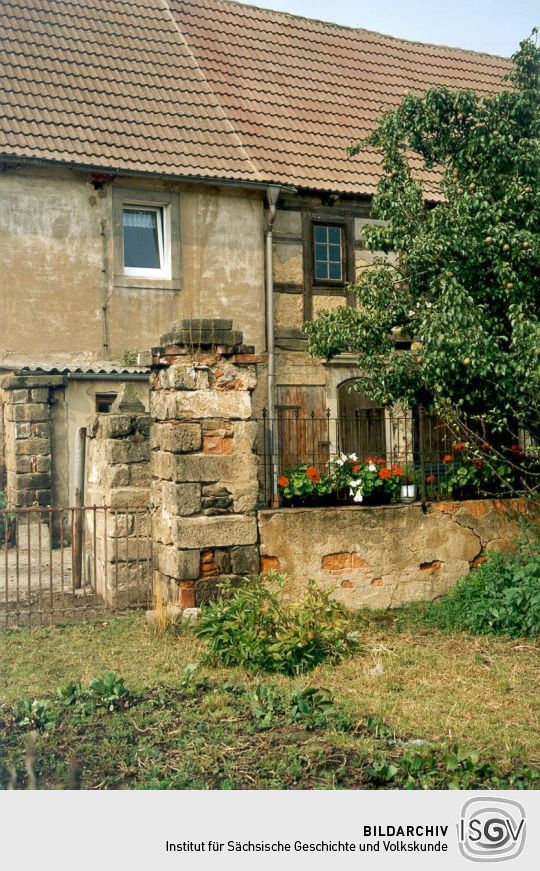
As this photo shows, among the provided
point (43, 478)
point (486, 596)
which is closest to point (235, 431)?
point (486, 596)

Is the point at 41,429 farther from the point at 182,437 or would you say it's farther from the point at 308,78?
the point at 308,78

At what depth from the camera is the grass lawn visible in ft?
12.6

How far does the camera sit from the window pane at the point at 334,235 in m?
13.5

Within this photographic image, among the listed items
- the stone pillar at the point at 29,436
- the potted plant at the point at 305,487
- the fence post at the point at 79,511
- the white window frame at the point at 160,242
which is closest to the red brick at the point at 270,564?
the potted plant at the point at 305,487

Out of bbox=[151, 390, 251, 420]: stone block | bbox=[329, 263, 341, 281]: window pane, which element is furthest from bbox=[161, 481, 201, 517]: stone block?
bbox=[329, 263, 341, 281]: window pane

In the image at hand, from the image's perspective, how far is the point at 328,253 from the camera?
1341cm

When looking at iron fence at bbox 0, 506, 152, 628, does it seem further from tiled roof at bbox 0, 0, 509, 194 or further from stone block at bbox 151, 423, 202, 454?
tiled roof at bbox 0, 0, 509, 194

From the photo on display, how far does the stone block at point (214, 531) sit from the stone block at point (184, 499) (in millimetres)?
58

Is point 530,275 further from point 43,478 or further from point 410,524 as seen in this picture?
point 43,478

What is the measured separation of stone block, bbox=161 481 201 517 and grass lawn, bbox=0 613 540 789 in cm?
90

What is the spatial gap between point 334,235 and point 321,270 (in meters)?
0.60

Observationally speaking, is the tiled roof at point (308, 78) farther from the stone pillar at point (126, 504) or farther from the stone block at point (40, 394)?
the stone pillar at point (126, 504)

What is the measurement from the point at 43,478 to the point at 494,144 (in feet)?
23.2

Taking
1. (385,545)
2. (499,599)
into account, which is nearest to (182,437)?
(385,545)
